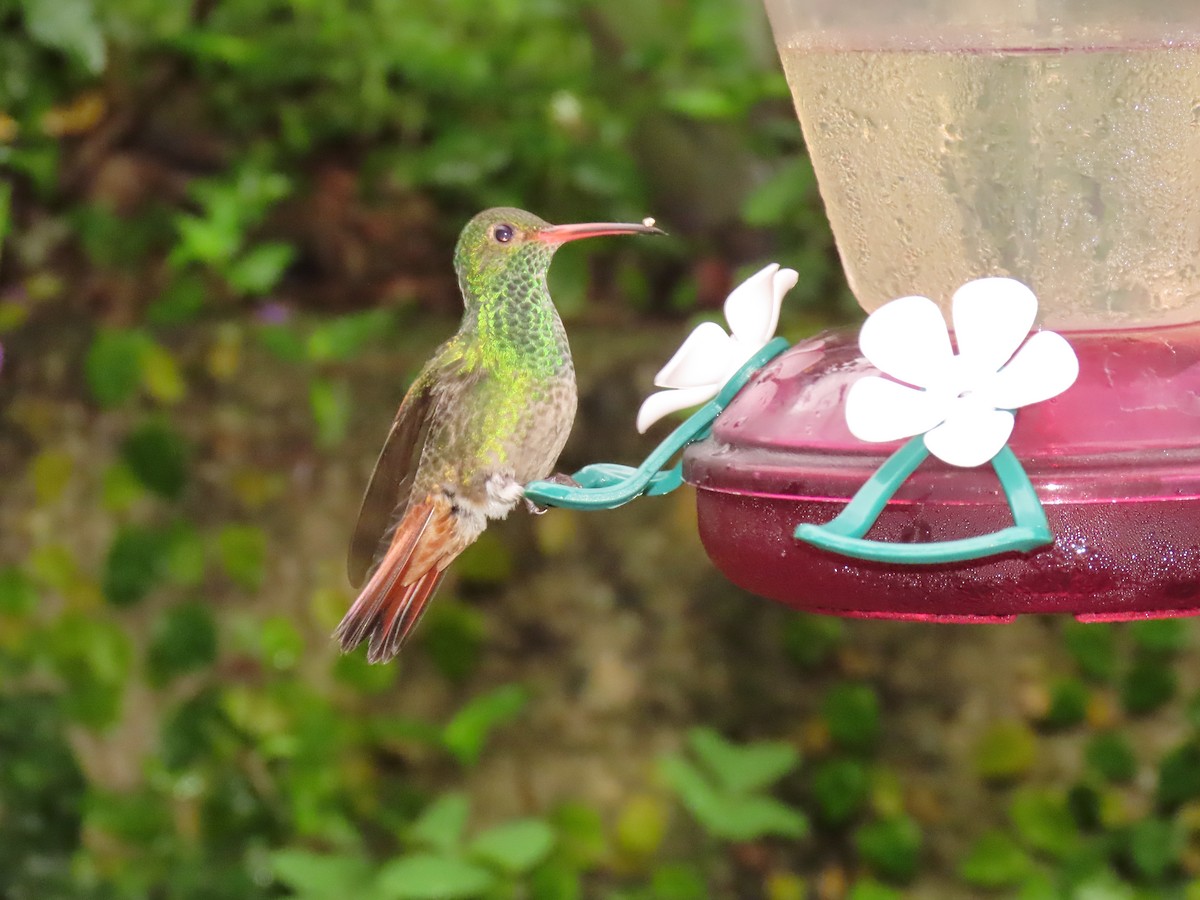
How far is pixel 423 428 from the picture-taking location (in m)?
1.43

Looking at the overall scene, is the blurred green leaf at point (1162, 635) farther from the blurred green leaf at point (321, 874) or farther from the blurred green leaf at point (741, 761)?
the blurred green leaf at point (321, 874)

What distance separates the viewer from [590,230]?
127cm

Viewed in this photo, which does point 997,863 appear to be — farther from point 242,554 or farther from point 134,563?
point 134,563

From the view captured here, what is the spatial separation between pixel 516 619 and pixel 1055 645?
1017mm

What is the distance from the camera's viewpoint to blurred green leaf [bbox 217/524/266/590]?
9.41 feet

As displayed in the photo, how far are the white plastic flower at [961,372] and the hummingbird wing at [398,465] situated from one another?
0.48 meters

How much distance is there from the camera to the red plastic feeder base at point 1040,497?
104 centimetres

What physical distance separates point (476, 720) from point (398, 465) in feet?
4.60

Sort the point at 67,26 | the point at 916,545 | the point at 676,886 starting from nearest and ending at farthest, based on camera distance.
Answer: the point at 916,545, the point at 67,26, the point at 676,886

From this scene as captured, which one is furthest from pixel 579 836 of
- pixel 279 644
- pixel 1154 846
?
pixel 1154 846

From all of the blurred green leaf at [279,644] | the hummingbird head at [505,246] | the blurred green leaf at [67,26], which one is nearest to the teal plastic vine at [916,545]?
the hummingbird head at [505,246]

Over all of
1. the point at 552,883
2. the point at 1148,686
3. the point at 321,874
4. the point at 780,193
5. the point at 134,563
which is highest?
the point at 780,193

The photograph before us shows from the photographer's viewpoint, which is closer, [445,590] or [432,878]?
[432,878]

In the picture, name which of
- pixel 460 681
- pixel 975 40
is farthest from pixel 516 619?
pixel 975 40
